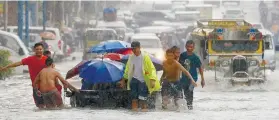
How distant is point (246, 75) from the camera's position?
80.8ft

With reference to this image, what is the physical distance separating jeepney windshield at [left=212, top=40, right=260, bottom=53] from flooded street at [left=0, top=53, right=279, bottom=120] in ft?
3.26

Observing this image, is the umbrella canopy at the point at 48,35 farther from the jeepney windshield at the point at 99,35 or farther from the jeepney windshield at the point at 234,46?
the jeepney windshield at the point at 234,46

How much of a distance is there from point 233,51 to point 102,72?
920 centimetres

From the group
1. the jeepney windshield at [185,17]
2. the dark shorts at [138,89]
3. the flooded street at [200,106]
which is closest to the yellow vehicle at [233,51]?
the flooded street at [200,106]

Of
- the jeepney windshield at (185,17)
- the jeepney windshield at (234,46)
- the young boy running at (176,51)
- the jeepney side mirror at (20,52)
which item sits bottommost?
the jeepney windshield at (185,17)

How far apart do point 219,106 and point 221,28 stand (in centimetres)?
702

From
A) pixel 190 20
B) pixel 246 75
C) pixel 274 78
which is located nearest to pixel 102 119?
pixel 246 75

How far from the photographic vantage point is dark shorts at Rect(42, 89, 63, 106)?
17016 millimetres

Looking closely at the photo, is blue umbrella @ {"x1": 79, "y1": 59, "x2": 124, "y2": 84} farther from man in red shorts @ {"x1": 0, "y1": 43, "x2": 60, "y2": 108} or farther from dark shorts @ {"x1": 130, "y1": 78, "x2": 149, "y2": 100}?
man in red shorts @ {"x1": 0, "y1": 43, "x2": 60, "y2": 108}

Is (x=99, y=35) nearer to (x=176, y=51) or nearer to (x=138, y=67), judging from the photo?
(x=176, y=51)

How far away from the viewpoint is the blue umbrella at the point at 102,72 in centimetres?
1750

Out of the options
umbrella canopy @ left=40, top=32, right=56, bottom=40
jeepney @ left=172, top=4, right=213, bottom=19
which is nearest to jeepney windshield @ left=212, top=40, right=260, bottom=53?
umbrella canopy @ left=40, top=32, right=56, bottom=40

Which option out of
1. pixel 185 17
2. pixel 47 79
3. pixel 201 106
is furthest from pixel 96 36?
pixel 185 17

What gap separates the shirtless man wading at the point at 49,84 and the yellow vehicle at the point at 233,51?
8.68m
